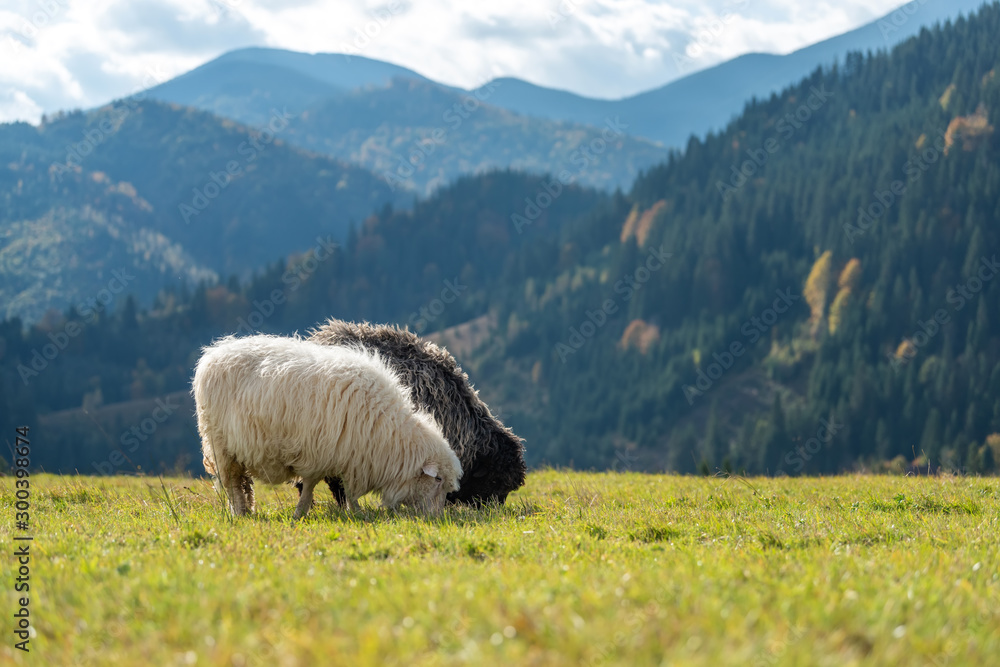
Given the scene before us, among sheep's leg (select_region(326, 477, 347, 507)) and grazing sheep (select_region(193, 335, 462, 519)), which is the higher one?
grazing sheep (select_region(193, 335, 462, 519))

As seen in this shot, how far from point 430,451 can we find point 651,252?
499 ft

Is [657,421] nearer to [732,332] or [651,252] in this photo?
[732,332]

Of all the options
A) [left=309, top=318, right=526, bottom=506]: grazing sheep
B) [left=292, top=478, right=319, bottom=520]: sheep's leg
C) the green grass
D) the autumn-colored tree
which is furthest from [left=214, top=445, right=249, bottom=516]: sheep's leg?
the autumn-colored tree

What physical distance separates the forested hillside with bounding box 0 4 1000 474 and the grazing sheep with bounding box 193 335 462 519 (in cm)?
8555

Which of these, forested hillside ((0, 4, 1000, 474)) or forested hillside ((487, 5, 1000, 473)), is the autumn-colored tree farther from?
forested hillside ((0, 4, 1000, 474))

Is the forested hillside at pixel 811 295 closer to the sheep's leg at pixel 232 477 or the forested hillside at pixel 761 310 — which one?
the forested hillside at pixel 761 310

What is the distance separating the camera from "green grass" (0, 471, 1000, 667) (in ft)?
11.9

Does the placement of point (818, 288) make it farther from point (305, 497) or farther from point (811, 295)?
point (305, 497)

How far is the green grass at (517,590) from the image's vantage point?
3627 mm

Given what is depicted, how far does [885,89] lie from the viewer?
16650 centimetres

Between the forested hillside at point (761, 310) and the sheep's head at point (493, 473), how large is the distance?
8315 cm

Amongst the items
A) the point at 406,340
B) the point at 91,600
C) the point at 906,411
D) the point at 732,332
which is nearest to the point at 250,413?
the point at 406,340

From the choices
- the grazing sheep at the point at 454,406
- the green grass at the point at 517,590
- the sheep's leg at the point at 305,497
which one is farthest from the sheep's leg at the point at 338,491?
the green grass at the point at 517,590

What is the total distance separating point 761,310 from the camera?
135 meters
